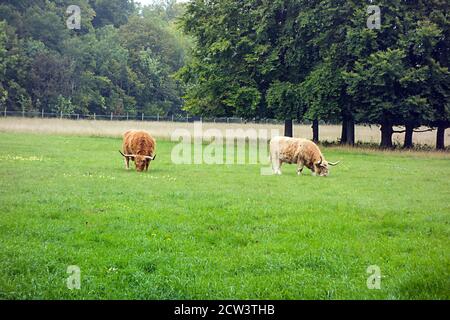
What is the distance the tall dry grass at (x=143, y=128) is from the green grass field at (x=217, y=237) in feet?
85.6

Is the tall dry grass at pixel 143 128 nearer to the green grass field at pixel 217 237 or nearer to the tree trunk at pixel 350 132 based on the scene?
the tree trunk at pixel 350 132

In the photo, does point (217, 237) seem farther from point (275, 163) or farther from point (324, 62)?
point (324, 62)

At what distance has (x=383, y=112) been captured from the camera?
3325 centimetres

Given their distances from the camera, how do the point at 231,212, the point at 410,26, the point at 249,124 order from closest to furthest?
the point at 231,212 → the point at 410,26 → the point at 249,124

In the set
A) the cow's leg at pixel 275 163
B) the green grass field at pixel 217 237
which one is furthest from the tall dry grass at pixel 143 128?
the green grass field at pixel 217 237

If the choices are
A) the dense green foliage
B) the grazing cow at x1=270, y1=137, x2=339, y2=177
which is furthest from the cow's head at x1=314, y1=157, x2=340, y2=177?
the dense green foliage

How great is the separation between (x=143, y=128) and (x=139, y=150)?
27301mm

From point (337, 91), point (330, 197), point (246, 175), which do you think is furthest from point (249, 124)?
point (330, 197)

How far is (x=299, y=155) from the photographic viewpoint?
2080 cm

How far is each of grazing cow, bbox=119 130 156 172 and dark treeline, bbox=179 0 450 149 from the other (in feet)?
52.2

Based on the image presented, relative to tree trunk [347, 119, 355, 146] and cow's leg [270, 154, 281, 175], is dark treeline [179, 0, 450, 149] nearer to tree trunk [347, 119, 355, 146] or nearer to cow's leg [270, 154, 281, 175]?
tree trunk [347, 119, 355, 146]

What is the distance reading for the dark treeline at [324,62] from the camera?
32156 millimetres

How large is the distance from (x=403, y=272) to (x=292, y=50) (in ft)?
99.1

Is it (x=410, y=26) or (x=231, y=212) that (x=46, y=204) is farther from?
(x=410, y=26)
